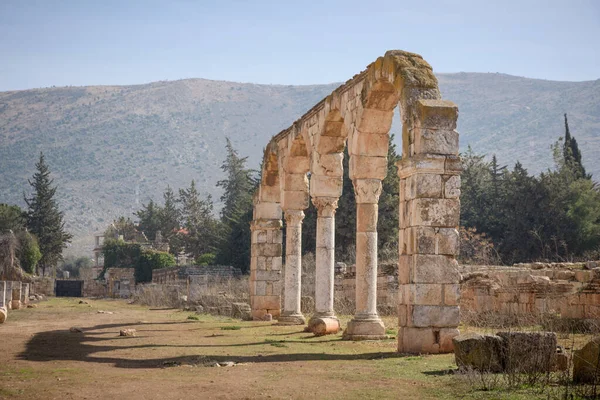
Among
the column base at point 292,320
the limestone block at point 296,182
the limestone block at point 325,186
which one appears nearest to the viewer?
the limestone block at point 325,186

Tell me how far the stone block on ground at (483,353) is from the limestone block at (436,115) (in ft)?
13.4

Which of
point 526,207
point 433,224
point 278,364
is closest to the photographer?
point 278,364

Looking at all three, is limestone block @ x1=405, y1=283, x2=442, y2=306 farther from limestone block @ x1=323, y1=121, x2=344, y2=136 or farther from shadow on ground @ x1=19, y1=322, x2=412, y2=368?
limestone block @ x1=323, y1=121, x2=344, y2=136

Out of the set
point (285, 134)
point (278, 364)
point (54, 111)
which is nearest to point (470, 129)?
point (54, 111)

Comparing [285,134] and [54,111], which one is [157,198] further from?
[285,134]

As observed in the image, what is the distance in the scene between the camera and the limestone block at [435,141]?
12570 millimetres

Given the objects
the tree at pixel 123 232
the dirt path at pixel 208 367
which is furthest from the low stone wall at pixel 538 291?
the tree at pixel 123 232

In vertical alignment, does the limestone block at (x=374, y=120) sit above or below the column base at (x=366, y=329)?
above

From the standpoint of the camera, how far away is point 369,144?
1605 centimetres

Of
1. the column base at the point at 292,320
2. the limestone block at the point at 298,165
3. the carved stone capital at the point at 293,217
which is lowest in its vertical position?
the column base at the point at 292,320

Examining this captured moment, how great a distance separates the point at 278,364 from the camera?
38.5 feet

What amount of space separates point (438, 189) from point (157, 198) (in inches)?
4979

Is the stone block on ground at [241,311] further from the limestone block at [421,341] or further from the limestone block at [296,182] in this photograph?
the limestone block at [421,341]

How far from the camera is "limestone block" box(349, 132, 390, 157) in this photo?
16.0 metres
